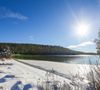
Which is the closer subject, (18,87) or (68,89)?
(68,89)

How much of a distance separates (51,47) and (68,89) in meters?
127

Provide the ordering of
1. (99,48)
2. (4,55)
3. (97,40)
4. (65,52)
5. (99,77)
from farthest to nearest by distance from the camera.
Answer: (65,52), (4,55), (97,40), (99,48), (99,77)

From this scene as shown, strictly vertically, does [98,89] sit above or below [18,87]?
above

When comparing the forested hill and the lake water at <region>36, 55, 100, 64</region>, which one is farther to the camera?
the forested hill

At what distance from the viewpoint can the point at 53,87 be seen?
4.69 meters

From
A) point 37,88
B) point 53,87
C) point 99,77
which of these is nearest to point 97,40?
point 53,87

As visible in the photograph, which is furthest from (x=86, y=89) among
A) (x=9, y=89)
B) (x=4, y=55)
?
(x=4, y=55)

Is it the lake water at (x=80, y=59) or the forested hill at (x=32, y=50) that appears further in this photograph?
the forested hill at (x=32, y=50)

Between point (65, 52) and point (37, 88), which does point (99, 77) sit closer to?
point (37, 88)

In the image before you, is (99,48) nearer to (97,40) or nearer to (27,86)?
(97,40)

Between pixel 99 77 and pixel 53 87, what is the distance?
216cm

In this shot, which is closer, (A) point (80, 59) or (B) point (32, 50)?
(A) point (80, 59)

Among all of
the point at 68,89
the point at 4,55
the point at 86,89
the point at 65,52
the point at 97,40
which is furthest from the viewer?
the point at 65,52

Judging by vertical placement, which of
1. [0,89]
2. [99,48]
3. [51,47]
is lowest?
[0,89]
